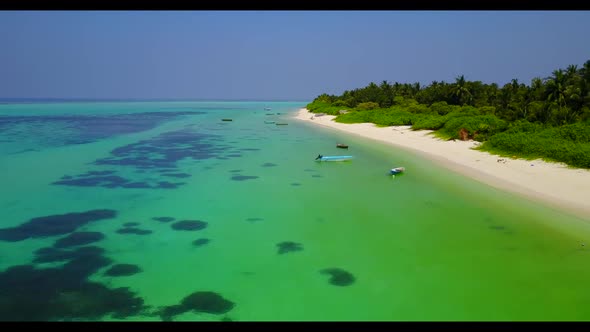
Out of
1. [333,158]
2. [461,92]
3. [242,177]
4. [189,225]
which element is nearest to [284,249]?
[189,225]

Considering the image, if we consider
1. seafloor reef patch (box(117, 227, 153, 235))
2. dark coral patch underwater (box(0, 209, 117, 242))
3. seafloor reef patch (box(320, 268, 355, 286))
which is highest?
dark coral patch underwater (box(0, 209, 117, 242))

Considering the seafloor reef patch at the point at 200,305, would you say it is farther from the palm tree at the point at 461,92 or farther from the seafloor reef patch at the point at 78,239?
the palm tree at the point at 461,92

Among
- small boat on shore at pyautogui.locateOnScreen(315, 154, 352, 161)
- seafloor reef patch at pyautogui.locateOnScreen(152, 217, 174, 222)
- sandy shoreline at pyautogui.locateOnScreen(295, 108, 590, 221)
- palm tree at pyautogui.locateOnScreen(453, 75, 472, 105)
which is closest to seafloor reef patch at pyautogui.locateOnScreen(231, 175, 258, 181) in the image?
small boat on shore at pyautogui.locateOnScreen(315, 154, 352, 161)

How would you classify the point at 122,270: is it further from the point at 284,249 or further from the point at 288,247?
the point at 288,247

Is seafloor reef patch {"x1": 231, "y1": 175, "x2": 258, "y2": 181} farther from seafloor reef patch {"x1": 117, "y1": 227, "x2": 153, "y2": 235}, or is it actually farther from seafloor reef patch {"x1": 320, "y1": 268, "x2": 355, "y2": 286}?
seafloor reef patch {"x1": 320, "y1": 268, "x2": 355, "y2": 286}

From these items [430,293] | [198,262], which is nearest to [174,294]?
[198,262]
